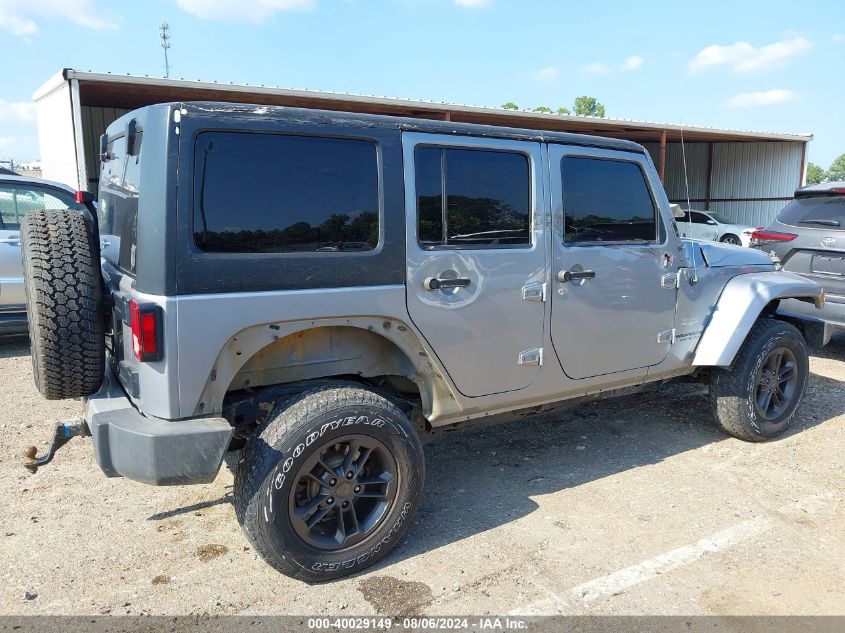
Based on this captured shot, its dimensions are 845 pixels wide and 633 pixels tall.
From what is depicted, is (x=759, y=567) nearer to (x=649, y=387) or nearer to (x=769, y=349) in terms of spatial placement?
(x=649, y=387)

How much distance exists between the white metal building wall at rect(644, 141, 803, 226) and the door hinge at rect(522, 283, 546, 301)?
22.1 meters

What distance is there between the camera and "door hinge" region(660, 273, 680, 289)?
4070mm

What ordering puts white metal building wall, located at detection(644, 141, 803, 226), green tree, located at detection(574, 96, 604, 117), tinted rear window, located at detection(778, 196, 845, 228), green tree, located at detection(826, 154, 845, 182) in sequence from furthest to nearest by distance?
green tree, located at detection(826, 154, 845, 182) < green tree, located at detection(574, 96, 604, 117) < white metal building wall, located at detection(644, 141, 803, 226) < tinted rear window, located at detection(778, 196, 845, 228)

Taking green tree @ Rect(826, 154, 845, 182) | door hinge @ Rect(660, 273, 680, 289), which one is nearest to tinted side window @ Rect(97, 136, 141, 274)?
door hinge @ Rect(660, 273, 680, 289)

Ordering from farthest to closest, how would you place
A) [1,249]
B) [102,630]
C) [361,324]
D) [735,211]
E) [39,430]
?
[735,211] < [1,249] < [39,430] < [361,324] < [102,630]

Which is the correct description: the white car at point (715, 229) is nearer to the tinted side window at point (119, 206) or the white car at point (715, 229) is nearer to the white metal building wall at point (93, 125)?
the white metal building wall at point (93, 125)

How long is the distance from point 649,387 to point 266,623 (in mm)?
2940

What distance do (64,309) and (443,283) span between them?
1680mm

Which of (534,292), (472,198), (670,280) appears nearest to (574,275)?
(534,292)

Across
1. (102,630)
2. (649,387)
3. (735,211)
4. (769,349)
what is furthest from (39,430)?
(735,211)

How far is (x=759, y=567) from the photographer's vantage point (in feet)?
10.3

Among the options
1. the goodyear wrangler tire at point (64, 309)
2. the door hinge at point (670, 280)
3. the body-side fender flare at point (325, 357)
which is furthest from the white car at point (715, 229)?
the goodyear wrangler tire at point (64, 309)

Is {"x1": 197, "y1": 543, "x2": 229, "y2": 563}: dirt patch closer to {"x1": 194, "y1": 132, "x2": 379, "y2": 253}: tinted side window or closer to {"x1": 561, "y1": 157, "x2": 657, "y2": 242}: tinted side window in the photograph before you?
{"x1": 194, "y1": 132, "x2": 379, "y2": 253}: tinted side window

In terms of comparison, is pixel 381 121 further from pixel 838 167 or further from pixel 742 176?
pixel 838 167
